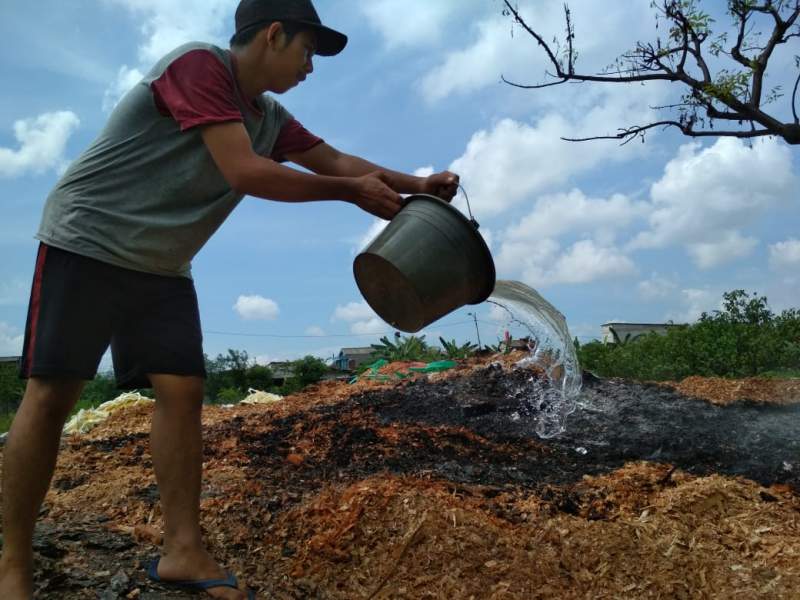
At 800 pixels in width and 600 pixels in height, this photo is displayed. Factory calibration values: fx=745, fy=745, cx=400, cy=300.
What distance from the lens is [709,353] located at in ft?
28.6

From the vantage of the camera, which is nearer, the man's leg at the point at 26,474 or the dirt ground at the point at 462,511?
the man's leg at the point at 26,474

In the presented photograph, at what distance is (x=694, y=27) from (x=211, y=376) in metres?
11.6

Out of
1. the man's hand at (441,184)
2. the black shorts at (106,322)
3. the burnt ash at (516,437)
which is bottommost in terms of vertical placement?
→ the burnt ash at (516,437)

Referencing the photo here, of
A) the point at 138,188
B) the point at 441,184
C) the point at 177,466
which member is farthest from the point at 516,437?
the point at 138,188

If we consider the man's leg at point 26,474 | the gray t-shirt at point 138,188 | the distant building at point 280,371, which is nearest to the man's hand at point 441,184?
the gray t-shirt at point 138,188

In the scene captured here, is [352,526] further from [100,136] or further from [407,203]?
[100,136]

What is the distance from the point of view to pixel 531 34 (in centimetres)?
587

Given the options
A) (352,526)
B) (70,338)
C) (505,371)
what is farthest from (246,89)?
(505,371)

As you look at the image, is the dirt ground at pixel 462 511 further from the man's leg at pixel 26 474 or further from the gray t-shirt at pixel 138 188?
the gray t-shirt at pixel 138 188

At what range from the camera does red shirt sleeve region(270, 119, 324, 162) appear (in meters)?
2.79

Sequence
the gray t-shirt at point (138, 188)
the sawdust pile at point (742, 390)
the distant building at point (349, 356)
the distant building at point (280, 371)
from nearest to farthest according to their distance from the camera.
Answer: the gray t-shirt at point (138, 188) → the sawdust pile at point (742, 390) → the distant building at point (280, 371) → the distant building at point (349, 356)

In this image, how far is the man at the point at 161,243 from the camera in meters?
2.14

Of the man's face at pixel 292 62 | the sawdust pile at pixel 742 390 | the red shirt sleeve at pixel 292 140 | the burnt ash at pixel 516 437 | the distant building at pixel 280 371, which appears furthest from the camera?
the distant building at pixel 280 371

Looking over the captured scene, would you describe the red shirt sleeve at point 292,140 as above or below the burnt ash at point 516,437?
above
